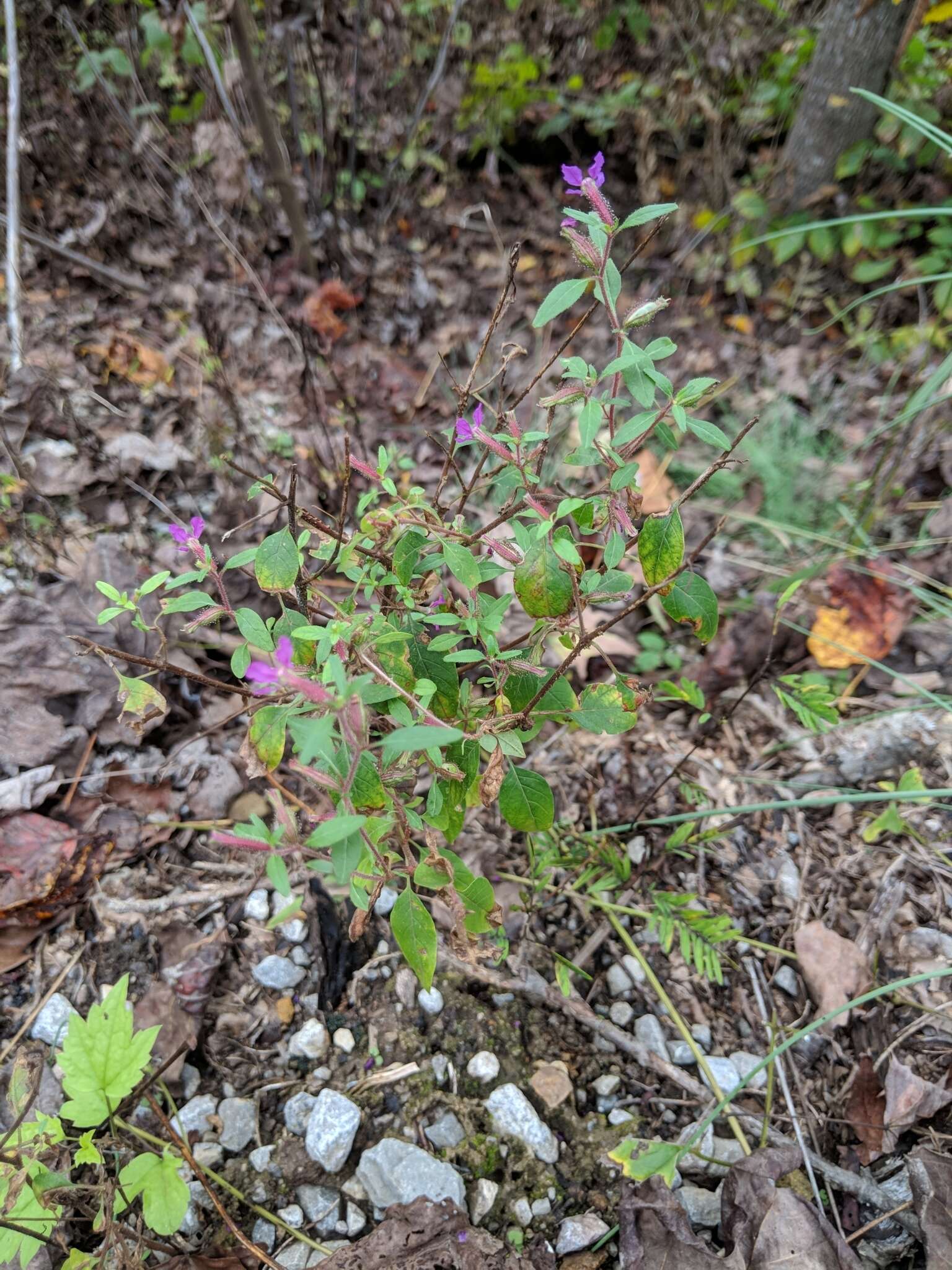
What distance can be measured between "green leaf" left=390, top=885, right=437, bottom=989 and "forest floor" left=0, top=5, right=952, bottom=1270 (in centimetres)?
47

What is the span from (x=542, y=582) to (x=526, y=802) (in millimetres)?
368

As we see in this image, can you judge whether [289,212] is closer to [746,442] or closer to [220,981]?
[746,442]

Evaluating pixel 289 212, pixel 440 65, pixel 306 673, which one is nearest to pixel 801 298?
pixel 440 65

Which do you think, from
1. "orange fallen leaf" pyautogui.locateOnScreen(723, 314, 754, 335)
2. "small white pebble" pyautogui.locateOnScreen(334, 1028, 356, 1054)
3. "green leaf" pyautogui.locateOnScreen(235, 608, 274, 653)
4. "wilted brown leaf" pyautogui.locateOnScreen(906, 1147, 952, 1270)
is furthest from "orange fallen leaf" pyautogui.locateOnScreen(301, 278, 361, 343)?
"wilted brown leaf" pyautogui.locateOnScreen(906, 1147, 952, 1270)

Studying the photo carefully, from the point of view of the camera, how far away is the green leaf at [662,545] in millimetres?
1146

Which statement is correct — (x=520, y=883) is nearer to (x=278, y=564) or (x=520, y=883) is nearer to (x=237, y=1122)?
(x=237, y=1122)

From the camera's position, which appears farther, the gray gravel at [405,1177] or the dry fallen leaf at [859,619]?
the dry fallen leaf at [859,619]

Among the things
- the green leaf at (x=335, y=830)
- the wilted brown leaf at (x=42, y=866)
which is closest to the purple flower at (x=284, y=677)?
the green leaf at (x=335, y=830)

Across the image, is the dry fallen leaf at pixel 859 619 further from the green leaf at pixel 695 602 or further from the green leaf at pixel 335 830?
the green leaf at pixel 335 830

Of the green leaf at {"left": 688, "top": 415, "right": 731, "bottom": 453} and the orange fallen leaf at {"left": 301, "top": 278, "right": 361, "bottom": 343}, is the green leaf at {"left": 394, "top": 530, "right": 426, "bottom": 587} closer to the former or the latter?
the green leaf at {"left": 688, "top": 415, "right": 731, "bottom": 453}

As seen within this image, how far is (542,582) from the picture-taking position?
1081 millimetres

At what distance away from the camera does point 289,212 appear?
3.06m

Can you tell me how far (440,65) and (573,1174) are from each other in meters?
4.23

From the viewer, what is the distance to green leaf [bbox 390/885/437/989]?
1.12 m
